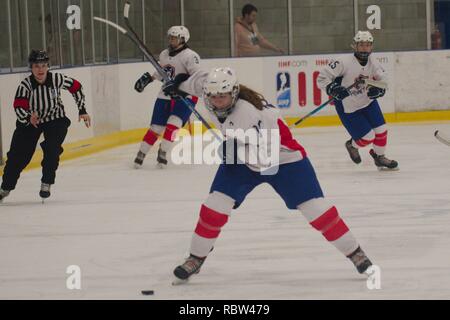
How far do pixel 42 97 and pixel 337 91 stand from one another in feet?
8.24

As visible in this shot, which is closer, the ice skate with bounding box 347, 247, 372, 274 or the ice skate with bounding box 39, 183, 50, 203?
the ice skate with bounding box 347, 247, 372, 274

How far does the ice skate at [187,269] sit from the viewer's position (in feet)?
19.0

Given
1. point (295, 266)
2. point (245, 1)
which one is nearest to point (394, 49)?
point (245, 1)

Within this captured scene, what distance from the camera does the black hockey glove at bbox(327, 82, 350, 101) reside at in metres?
10.1

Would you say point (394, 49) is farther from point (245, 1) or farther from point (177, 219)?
point (177, 219)

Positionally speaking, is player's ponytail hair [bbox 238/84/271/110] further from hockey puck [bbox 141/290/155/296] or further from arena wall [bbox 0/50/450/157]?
arena wall [bbox 0/50/450/157]

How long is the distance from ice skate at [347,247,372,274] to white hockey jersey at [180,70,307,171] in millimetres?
482

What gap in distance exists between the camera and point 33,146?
28.8 feet

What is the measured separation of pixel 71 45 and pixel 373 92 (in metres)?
3.63

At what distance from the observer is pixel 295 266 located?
6.23m

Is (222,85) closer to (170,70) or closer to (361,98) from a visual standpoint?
(361,98)

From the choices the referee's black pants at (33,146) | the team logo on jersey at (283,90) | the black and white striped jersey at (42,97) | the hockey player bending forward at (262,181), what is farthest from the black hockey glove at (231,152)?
the team logo on jersey at (283,90)

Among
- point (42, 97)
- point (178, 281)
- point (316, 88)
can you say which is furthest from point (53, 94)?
point (316, 88)

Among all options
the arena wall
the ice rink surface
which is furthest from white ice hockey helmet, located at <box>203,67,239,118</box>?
the arena wall
